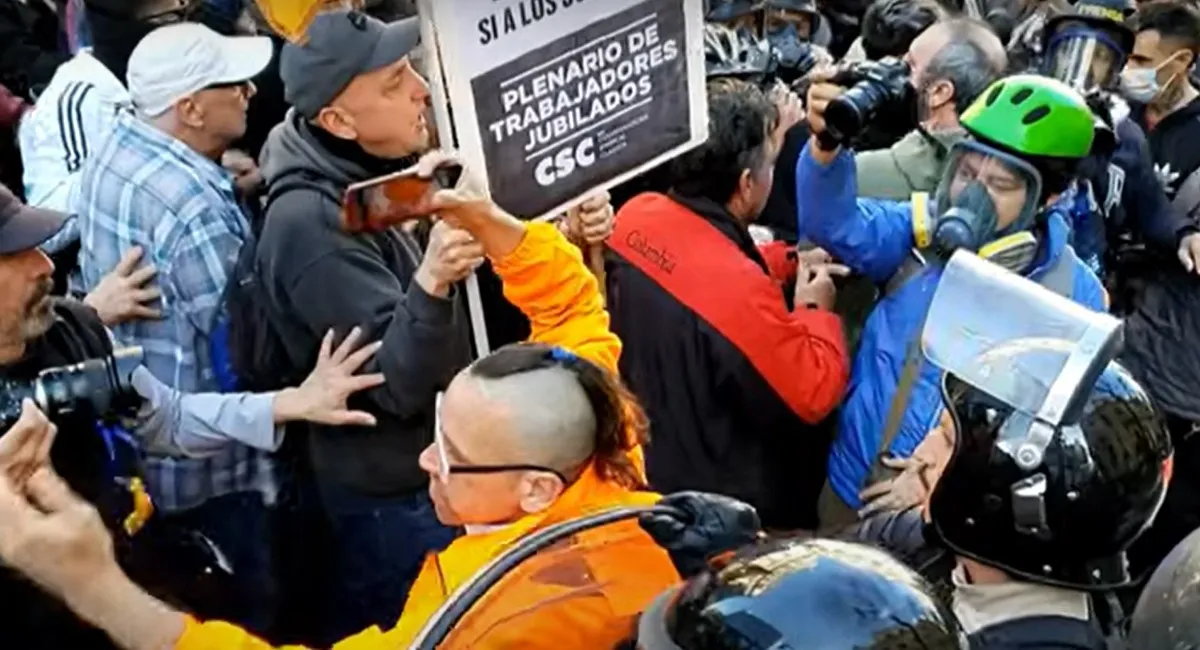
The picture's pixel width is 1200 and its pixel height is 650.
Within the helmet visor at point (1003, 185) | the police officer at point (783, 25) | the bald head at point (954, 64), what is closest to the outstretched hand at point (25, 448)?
the helmet visor at point (1003, 185)

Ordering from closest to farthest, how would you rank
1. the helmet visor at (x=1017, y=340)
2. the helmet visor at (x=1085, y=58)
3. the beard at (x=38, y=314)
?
the helmet visor at (x=1017, y=340)
the beard at (x=38, y=314)
the helmet visor at (x=1085, y=58)

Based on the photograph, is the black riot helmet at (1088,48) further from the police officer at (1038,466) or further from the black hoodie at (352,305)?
the police officer at (1038,466)

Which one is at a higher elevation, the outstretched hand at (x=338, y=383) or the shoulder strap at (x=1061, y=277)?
the outstretched hand at (x=338, y=383)

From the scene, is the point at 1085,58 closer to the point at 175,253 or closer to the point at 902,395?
the point at 902,395

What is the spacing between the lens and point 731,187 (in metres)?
3.97

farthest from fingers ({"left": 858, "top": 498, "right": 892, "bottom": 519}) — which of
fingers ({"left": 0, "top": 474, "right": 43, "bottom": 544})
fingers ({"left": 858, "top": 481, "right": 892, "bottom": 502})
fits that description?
fingers ({"left": 0, "top": 474, "right": 43, "bottom": 544})

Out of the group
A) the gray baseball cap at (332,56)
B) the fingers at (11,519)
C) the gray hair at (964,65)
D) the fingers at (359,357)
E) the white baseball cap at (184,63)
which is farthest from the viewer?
the gray hair at (964,65)

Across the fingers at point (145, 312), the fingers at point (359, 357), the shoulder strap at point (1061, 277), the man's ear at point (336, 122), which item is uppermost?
the man's ear at point (336, 122)

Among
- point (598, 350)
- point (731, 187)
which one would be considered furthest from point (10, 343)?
point (731, 187)

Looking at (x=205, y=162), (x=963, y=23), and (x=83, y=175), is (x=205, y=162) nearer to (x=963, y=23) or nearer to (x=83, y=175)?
(x=83, y=175)

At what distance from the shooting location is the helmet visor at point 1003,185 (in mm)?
4035

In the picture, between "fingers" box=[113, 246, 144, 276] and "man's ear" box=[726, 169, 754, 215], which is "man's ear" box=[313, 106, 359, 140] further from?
"man's ear" box=[726, 169, 754, 215]

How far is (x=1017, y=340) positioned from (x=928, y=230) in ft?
5.35

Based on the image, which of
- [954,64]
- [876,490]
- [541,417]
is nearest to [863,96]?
[954,64]
